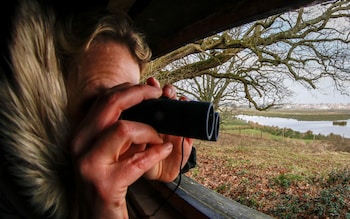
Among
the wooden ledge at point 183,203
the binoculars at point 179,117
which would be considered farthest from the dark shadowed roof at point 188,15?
the wooden ledge at point 183,203

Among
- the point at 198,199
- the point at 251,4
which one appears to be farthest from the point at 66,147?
the point at 198,199

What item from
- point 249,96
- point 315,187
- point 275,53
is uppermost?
point 275,53

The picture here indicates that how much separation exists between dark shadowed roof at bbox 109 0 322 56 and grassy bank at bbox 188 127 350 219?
27.7 inches

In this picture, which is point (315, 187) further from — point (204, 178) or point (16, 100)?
point (16, 100)

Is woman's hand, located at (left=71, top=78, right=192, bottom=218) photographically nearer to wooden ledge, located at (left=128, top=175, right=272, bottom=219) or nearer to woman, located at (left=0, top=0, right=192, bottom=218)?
woman, located at (left=0, top=0, right=192, bottom=218)

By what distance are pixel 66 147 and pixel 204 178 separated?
187 cm

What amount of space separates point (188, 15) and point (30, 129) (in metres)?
0.66

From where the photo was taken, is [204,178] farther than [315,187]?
Yes

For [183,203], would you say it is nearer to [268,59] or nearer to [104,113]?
[104,113]

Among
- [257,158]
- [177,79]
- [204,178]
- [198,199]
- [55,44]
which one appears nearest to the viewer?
[55,44]

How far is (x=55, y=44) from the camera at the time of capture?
65 centimetres

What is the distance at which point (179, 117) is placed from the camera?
52cm

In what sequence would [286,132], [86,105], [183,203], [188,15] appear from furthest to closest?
[286,132]
[183,203]
[188,15]
[86,105]

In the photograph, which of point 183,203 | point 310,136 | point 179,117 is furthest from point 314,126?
point 179,117
